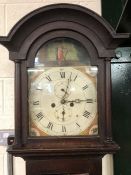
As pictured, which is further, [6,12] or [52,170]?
[6,12]

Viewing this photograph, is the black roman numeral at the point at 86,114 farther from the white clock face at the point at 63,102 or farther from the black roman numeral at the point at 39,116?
the black roman numeral at the point at 39,116

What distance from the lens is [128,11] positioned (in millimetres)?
1016

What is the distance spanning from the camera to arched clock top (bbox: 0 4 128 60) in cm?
104

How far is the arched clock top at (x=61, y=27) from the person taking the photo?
104 cm

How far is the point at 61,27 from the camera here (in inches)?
42.3

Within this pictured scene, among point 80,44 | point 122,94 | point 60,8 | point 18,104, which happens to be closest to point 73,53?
point 80,44

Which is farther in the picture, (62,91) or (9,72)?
(9,72)

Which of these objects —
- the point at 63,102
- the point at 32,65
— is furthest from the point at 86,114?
the point at 32,65

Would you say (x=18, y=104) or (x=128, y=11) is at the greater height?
(x=128, y=11)

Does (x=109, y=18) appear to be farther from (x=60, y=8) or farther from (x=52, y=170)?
(x=52, y=170)

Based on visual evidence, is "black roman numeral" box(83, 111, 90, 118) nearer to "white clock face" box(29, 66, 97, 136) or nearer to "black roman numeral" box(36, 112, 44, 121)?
"white clock face" box(29, 66, 97, 136)

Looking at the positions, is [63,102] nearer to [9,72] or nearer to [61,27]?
[61,27]

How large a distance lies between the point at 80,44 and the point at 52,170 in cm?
46

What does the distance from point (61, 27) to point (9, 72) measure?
1.26 feet
